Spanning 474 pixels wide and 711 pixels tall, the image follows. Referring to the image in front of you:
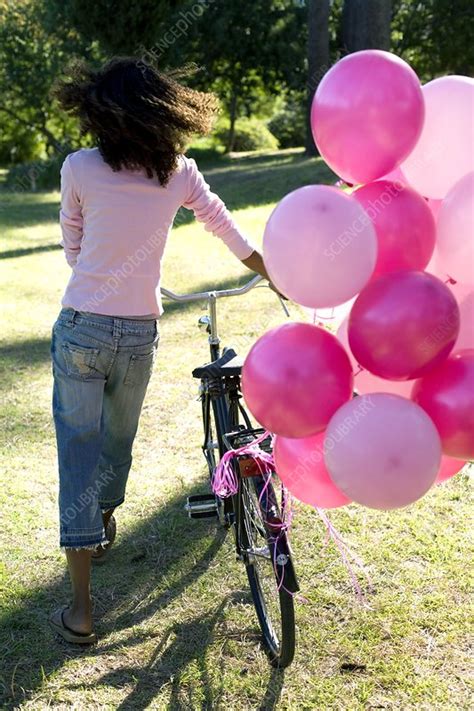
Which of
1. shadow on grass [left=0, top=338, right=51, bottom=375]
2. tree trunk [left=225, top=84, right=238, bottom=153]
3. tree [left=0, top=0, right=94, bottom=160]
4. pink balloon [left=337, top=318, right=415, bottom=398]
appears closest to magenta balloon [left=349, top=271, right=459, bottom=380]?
pink balloon [left=337, top=318, right=415, bottom=398]

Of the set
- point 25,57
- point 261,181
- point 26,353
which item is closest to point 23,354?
point 26,353

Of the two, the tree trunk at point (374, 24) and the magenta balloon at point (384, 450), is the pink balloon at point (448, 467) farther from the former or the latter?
the tree trunk at point (374, 24)

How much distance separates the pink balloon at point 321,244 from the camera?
161cm

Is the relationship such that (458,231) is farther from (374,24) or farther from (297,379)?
(374,24)

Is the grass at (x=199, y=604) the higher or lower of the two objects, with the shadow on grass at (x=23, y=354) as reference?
higher

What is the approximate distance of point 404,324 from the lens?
1.61 metres

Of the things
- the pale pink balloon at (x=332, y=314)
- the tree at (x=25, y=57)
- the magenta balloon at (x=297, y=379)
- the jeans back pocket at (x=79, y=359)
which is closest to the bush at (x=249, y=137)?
the tree at (x=25, y=57)

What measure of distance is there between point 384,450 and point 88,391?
1189 mm

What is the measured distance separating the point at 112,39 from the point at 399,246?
Answer: 14884 mm

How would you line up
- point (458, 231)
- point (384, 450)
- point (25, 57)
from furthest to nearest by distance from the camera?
point (25, 57) < point (458, 231) < point (384, 450)

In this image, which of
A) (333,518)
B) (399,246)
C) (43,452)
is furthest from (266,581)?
(43,452)

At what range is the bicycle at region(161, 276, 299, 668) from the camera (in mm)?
2361

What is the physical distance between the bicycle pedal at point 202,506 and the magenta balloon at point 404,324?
1.46 m

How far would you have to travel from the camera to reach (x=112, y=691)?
2.48 meters
